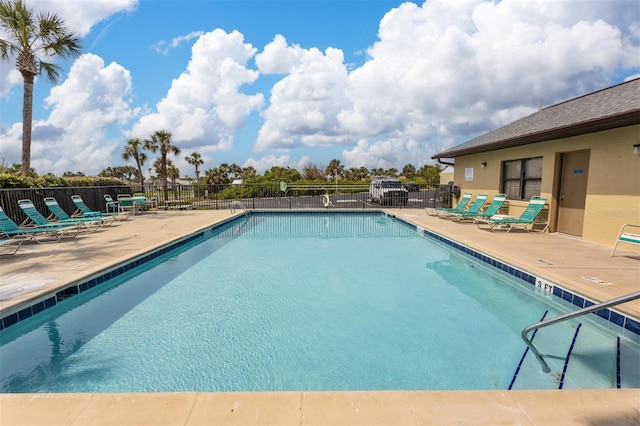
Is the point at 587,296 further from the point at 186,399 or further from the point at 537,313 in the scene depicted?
the point at 186,399

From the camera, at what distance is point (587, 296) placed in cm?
354

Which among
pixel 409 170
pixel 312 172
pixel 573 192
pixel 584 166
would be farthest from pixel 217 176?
pixel 584 166

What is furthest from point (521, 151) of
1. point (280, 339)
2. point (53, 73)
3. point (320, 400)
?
point (53, 73)

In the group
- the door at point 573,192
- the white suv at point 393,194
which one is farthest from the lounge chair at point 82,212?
the door at point 573,192

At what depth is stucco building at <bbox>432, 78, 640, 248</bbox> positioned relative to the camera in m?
5.72

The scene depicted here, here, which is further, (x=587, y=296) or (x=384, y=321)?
(x=384, y=321)

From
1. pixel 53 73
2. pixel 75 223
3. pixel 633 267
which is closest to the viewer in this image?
pixel 633 267

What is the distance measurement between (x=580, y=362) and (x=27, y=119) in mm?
16207

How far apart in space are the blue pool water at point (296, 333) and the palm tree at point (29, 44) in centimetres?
1019

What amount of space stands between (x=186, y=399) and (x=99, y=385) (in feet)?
3.93

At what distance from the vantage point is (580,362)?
2832 millimetres

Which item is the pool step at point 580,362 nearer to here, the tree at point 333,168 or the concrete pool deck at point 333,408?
the concrete pool deck at point 333,408

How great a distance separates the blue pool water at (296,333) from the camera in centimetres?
268

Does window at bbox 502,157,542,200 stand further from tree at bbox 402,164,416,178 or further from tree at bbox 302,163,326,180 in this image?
tree at bbox 402,164,416,178
